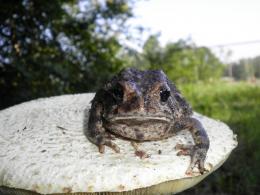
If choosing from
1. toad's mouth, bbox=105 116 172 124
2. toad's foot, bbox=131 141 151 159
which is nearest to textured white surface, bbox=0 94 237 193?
toad's foot, bbox=131 141 151 159

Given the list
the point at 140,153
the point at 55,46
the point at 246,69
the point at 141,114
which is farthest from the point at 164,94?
the point at 246,69

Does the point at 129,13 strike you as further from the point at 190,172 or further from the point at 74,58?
the point at 190,172

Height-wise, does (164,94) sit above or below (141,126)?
above

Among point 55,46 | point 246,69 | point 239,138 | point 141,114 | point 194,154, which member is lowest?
point 239,138

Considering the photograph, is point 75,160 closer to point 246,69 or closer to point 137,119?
point 137,119

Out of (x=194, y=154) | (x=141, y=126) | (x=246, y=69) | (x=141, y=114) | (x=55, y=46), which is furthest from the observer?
(x=246, y=69)

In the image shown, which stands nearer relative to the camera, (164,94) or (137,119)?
(137,119)
